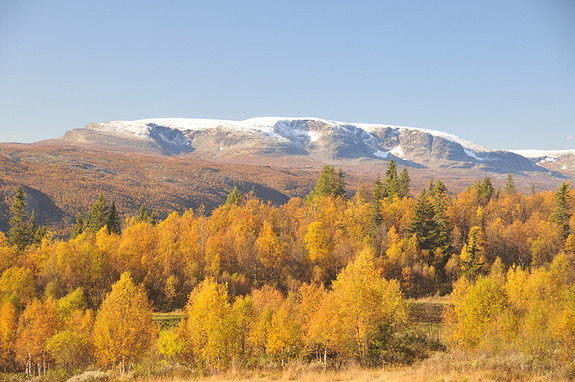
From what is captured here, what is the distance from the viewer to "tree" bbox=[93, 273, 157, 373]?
1404 inches

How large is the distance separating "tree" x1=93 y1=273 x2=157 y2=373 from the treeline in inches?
5.6

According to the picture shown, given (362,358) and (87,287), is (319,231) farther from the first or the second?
(87,287)

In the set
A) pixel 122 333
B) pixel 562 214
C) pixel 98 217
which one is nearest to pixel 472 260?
pixel 562 214

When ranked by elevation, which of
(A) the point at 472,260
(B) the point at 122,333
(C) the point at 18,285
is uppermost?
(A) the point at 472,260

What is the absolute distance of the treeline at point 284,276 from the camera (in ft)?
117

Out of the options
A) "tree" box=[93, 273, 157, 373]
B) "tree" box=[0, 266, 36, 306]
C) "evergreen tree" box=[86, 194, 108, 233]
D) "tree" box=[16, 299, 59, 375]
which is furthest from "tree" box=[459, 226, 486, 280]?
"tree" box=[0, 266, 36, 306]

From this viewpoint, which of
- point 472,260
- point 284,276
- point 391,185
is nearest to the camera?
point 472,260

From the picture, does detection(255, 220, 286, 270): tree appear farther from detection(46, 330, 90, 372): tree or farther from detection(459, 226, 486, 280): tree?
detection(46, 330, 90, 372): tree

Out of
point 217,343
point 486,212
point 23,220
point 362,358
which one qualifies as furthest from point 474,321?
Result: point 23,220

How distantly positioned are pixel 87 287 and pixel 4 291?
12.6 meters

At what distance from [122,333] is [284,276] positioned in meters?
35.5

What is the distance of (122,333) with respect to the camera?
3594 centimetres

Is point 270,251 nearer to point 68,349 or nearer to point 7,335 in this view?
point 68,349

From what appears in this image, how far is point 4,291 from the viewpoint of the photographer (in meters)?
50.7
